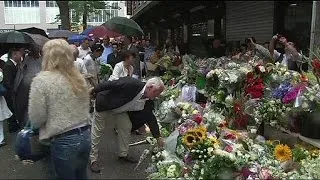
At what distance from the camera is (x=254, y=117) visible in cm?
592

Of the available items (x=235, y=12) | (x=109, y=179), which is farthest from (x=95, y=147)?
(x=235, y=12)

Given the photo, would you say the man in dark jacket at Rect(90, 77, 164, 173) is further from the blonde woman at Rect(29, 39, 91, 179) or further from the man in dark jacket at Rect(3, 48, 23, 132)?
the man in dark jacket at Rect(3, 48, 23, 132)

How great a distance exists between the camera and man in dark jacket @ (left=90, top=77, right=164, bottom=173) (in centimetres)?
543

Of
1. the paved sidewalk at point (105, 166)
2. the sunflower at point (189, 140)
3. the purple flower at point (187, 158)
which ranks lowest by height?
the paved sidewalk at point (105, 166)

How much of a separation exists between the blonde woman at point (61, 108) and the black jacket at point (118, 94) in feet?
6.05

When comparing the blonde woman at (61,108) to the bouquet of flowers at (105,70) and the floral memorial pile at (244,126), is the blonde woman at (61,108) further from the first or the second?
the bouquet of flowers at (105,70)

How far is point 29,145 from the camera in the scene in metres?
3.63

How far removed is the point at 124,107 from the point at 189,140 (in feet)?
4.26

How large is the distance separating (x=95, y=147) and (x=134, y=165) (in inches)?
22.8

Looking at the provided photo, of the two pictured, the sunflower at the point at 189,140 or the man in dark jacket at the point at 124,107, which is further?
the man in dark jacket at the point at 124,107

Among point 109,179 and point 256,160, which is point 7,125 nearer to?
point 109,179

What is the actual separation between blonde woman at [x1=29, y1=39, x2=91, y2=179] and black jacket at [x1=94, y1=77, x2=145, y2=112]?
1.84m

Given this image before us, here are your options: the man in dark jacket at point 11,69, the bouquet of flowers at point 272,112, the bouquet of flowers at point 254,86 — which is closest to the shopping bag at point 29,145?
the bouquet of flowers at point 272,112

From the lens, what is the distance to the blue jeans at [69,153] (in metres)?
3.56
